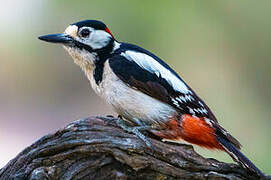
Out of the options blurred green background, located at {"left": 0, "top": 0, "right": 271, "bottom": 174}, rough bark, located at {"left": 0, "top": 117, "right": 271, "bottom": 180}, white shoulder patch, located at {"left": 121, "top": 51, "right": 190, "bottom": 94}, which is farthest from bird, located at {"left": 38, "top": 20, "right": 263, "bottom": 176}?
blurred green background, located at {"left": 0, "top": 0, "right": 271, "bottom": 174}

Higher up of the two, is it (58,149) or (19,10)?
(19,10)

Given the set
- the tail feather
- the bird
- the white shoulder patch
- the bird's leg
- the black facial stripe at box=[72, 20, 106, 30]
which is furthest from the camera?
the black facial stripe at box=[72, 20, 106, 30]

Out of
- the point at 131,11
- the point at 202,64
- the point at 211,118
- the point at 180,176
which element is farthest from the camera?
the point at 131,11

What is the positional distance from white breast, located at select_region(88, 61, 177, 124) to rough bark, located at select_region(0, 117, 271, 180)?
0.21m

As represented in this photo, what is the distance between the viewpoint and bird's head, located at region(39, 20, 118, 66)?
4.29m

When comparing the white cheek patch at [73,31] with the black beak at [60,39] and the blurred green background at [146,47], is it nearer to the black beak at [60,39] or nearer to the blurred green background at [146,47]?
the black beak at [60,39]

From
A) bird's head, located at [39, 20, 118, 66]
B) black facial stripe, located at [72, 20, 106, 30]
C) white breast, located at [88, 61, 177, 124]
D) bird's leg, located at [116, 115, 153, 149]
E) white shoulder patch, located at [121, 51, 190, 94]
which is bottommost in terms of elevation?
bird's leg, located at [116, 115, 153, 149]

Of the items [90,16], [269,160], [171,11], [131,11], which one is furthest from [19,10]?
[269,160]

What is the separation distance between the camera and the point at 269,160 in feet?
21.8

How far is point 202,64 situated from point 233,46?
0.69 meters

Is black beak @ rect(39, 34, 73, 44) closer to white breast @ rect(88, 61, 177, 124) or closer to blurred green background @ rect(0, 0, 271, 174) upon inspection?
white breast @ rect(88, 61, 177, 124)

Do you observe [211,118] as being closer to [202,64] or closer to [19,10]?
[202,64]

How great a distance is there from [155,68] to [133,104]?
0.40 meters

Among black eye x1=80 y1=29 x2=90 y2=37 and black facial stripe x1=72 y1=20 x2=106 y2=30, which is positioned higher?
black facial stripe x1=72 y1=20 x2=106 y2=30
